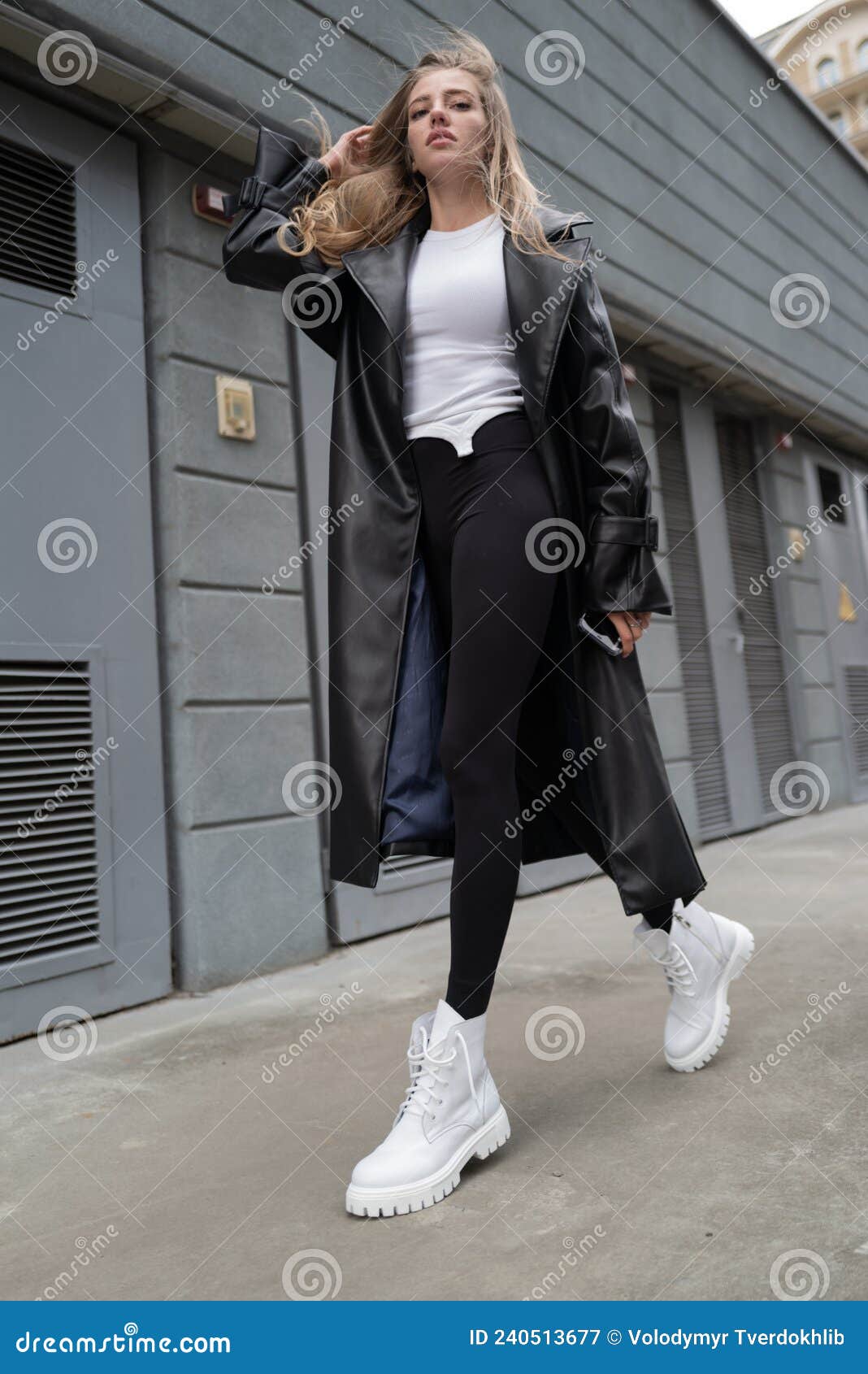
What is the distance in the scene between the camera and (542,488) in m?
1.87

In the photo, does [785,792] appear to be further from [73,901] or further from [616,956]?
[73,901]

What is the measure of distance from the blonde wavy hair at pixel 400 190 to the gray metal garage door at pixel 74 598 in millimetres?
1304

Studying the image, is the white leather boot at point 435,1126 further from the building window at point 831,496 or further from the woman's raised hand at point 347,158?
the building window at point 831,496

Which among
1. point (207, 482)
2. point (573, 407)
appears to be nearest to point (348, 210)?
point (573, 407)

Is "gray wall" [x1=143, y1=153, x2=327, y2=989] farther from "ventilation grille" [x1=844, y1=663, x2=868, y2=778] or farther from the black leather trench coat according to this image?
"ventilation grille" [x1=844, y1=663, x2=868, y2=778]

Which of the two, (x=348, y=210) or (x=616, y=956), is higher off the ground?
(x=348, y=210)

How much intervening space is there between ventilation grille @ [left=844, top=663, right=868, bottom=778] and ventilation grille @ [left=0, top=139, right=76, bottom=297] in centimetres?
669

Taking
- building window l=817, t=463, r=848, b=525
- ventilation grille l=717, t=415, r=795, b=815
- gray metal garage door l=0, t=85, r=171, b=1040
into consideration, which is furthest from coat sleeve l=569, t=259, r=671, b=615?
building window l=817, t=463, r=848, b=525

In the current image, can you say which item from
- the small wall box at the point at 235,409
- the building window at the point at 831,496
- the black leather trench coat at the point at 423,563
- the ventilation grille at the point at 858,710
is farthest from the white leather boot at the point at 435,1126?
the building window at the point at 831,496

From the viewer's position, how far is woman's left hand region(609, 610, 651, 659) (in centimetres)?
190

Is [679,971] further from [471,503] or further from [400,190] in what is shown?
[400,190]

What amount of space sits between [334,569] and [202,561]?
156 centimetres

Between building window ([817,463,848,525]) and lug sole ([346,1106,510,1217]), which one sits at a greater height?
building window ([817,463,848,525])

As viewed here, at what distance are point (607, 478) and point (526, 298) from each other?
333mm
